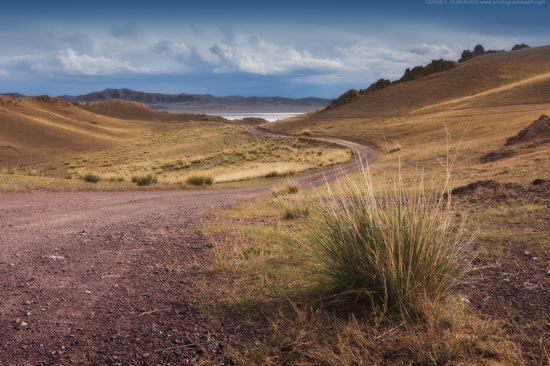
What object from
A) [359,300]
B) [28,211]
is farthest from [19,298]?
[28,211]

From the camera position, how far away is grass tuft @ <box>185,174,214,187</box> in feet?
71.3

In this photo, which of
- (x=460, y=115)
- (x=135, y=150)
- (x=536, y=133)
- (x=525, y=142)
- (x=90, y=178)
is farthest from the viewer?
(x=135, y=150)

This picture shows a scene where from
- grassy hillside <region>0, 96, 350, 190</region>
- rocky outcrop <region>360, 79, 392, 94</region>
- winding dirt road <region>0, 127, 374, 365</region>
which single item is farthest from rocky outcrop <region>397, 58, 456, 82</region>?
winding dirt road <region>0, 127, 374, 365</region>

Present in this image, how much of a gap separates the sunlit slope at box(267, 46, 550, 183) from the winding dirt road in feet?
7.86

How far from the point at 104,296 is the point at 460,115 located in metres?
52.0

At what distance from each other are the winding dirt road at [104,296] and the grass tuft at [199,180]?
13161mm

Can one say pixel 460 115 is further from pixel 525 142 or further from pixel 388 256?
pixel 388 256

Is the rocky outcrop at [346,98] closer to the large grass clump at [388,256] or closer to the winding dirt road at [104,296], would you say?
the winding dirt road at [104,296]

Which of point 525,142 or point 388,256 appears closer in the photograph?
point 388,256

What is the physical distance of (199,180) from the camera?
21.8 metres

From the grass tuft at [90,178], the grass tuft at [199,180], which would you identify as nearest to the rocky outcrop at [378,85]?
the grass tuft at [199,180]

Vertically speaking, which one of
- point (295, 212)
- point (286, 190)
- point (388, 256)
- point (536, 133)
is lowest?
point (286, 190)

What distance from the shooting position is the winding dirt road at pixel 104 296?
351 cm

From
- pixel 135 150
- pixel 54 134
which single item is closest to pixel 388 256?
pixel 135 150
